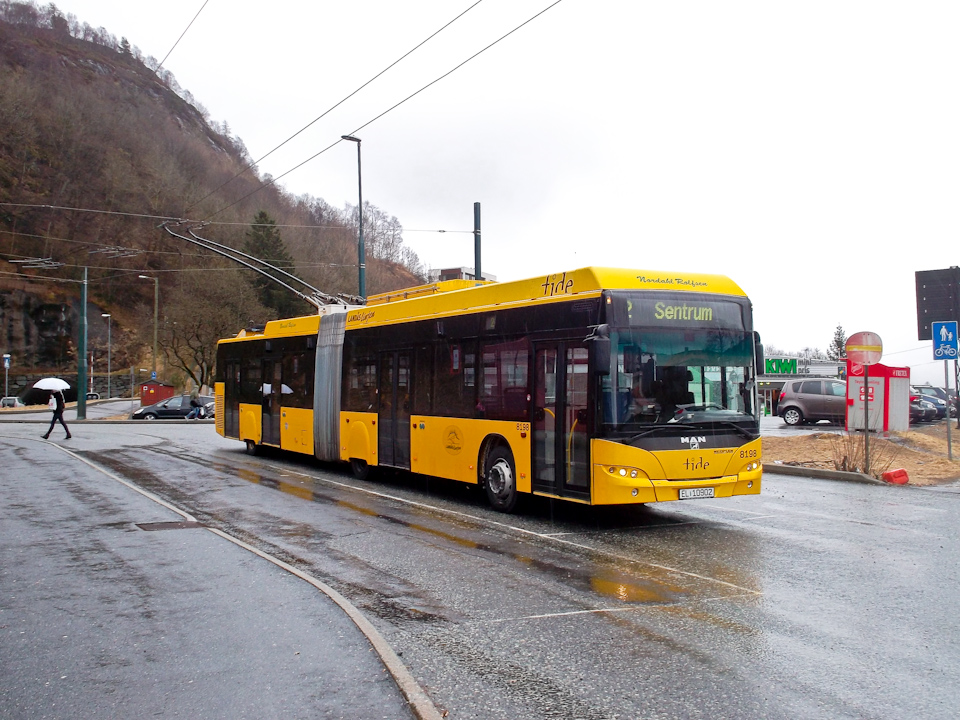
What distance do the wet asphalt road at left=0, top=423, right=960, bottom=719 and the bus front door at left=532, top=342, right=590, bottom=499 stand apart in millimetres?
→ 599

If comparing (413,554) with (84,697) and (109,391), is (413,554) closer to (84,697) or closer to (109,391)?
(84,697)

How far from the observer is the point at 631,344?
31.7ft

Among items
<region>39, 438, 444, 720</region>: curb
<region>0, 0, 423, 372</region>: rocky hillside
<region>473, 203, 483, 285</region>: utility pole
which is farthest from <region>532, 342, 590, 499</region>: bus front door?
<region>0, 0, 423, 372</region>: rocky hillside

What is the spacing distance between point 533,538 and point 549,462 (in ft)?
4.05

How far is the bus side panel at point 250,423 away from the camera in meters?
20.0

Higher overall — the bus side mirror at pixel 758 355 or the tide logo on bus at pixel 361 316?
the tide logo on bus at pixel 361 316

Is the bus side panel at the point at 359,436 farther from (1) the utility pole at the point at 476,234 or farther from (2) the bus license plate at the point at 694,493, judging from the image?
(1) the utility pole at the point at 476,234

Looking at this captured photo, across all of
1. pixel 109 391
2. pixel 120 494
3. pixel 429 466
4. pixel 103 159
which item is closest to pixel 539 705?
pixel 429 466

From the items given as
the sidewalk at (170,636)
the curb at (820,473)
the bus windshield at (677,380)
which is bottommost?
the curb at (820,473)

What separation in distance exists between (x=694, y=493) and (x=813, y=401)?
22.7 meters

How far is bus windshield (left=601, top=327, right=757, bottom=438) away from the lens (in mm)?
9570

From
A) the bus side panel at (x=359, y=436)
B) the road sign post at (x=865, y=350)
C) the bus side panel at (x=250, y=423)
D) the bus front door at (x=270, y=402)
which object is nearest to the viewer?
the bus side panel at (x=359, y=436)

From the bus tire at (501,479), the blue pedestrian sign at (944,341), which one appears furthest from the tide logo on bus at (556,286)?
the blue pedestrian sign at (944,341)

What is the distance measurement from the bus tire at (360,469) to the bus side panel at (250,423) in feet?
16.4
